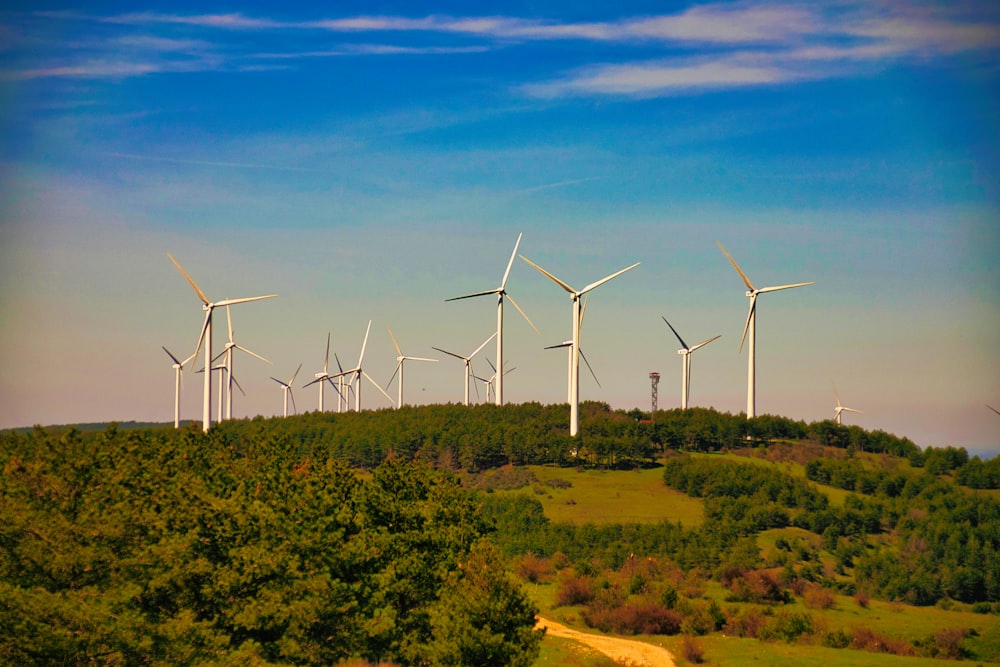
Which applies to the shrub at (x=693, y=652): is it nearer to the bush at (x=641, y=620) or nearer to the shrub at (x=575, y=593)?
the bush at (x=641, y=620)

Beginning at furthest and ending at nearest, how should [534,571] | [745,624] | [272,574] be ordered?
1. [534,571]
2. [745,624]
3. [272,574]

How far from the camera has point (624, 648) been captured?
298 ft

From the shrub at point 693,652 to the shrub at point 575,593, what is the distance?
2314 centimetres

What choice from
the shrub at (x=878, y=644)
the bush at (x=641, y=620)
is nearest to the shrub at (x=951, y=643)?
the shrub at (x=878, y=644)

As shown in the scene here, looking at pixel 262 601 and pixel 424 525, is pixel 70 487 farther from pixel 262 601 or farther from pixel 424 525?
pixel 424 525

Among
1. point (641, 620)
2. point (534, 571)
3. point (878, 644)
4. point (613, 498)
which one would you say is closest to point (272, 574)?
point (641, 620)

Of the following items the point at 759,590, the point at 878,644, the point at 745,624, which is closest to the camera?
the point at 878,644

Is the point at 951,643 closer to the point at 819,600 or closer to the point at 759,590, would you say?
the point at 819,600

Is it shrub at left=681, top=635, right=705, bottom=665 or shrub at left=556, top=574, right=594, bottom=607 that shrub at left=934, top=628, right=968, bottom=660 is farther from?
shrub at left=556, top=574, right=594, bottom=607

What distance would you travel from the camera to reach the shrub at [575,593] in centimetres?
11275

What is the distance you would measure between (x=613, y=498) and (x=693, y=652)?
88.2 metres

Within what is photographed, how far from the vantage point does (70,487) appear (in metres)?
66.5

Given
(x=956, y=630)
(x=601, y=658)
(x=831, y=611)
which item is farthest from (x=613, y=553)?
(x=601, y=658)

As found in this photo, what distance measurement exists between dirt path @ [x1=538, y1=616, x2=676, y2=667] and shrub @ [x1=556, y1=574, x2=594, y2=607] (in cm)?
1042
